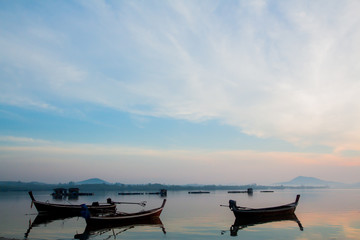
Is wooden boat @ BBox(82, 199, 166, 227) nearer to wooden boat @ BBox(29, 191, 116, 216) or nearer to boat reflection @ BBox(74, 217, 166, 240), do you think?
boat reflection @ BBox(74, 217, 166, 240)

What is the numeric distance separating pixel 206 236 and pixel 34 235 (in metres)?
12.2

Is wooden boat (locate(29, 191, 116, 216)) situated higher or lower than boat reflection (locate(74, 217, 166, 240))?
higher

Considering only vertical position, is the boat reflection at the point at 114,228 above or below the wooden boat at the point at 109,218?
below

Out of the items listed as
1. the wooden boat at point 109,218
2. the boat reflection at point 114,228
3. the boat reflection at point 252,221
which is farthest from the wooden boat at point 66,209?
the boat reflection at point 252,221

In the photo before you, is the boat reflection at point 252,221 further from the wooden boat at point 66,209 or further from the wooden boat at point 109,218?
the wooden boat at point 66,209

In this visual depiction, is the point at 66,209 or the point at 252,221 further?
the point at 66,209

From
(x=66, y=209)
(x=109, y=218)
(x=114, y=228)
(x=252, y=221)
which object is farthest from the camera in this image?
(x=66, y=209)

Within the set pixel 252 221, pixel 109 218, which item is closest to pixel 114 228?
pixel 109 218

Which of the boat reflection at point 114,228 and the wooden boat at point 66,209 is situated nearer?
the boat reflection at point 114,228

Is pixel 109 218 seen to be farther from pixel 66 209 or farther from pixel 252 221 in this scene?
pixel 252 221

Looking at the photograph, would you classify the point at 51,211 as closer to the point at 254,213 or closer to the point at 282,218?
the point at 254,213

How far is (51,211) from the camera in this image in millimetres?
35906

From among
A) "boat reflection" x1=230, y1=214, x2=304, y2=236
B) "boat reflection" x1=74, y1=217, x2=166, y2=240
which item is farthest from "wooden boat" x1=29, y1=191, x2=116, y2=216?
"boat reflection" x1=230, y1=214, x2=304, y2=236

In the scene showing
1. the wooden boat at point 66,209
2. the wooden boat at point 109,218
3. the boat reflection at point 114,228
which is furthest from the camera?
the wooden boat at point 66,209
